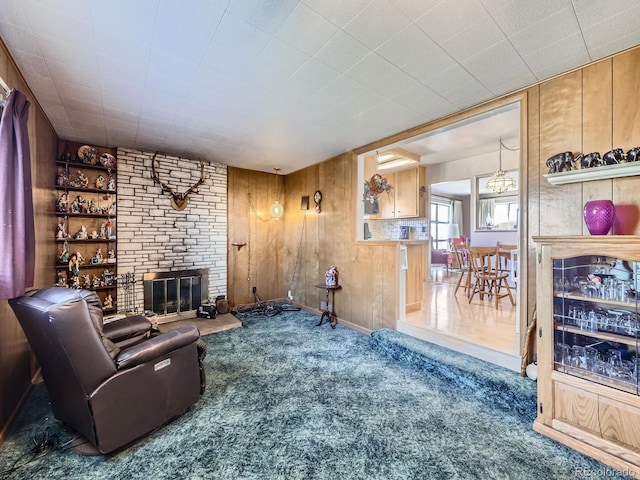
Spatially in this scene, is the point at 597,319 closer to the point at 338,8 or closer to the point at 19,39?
the point at 338,8

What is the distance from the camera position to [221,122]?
10.3ft

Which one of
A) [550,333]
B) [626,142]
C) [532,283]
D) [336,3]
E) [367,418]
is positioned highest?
[336,3]

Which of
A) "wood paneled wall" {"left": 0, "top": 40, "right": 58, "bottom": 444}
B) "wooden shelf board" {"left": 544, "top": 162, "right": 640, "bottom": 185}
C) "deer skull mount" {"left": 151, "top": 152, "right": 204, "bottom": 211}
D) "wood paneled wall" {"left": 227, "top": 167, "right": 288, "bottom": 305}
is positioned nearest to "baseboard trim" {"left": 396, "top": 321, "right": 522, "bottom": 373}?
"wooden shelf board" {"left": 544, "top": 162, "right": 640, "bottom": 185}

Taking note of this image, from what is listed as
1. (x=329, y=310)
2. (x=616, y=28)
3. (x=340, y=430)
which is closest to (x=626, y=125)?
(x=616, y=28)

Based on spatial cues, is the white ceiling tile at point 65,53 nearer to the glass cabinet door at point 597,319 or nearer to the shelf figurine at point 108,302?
the shelf figurine at point 108,302

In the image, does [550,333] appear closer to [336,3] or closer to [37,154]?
[336,3]

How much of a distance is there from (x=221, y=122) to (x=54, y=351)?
101 inches

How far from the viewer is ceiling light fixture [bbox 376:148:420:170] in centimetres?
479

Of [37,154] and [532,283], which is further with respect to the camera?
[37,154]

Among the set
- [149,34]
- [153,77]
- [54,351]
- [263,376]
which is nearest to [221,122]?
[153,77]

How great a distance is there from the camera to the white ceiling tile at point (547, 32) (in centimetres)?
161

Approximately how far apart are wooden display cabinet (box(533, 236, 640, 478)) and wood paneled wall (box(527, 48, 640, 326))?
42cm

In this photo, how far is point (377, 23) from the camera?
166cm

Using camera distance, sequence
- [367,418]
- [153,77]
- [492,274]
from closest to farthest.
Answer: [367,418]
[153,77]
[492,274]
